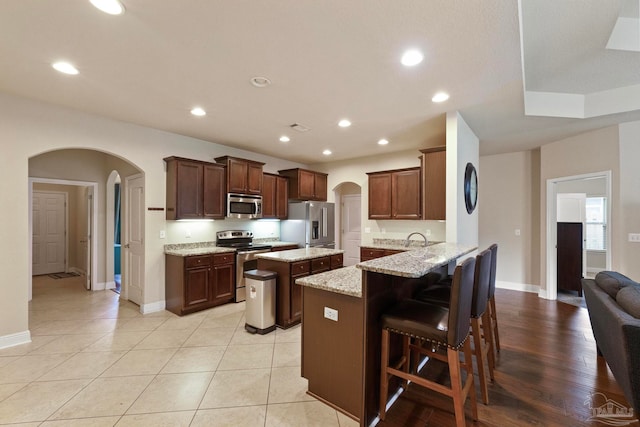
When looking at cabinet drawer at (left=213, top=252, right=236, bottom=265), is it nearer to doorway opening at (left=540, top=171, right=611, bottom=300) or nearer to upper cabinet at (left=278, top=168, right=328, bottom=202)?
upper cabinet at (left=278, top=168, right=328, bottom=202)

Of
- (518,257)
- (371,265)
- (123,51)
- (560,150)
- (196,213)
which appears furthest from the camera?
(518,257)

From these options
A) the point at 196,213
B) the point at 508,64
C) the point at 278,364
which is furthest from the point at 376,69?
the point at 196,213

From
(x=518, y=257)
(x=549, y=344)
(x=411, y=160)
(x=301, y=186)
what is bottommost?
(x=549, y=344)

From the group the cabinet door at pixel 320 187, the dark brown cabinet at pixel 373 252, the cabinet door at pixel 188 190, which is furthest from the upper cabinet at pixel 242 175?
the dark brown cabinet at pixel 373 252

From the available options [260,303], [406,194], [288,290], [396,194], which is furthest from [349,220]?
[260,303]

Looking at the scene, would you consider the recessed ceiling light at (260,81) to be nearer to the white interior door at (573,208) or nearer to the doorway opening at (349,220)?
the doorway opening at (349,220)

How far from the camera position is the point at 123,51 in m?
2.19

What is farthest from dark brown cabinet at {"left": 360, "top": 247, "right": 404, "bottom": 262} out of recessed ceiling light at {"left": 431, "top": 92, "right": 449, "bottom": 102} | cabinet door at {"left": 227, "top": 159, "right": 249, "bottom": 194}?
recessed ceiling light at {"left": 431, "top": 92, "right": 449, "bottom": 102}

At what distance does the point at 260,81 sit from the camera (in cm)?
267

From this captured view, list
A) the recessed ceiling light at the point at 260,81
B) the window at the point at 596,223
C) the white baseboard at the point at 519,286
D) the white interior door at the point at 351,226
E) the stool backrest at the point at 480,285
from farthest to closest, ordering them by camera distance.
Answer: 1. the white interior door at the point at 351,226
2. the window at the point at 596,223
3. the white baseboard at the point at 519,286
4. the recessed ceiling light at the point at 260,81
5. the stool backrest at the point at 480,285

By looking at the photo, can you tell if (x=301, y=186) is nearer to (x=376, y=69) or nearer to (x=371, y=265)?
(x=376, y=69)

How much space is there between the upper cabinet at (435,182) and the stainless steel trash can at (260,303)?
7.91ft

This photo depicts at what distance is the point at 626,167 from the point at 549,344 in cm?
272

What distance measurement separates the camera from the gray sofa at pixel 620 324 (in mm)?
1539
